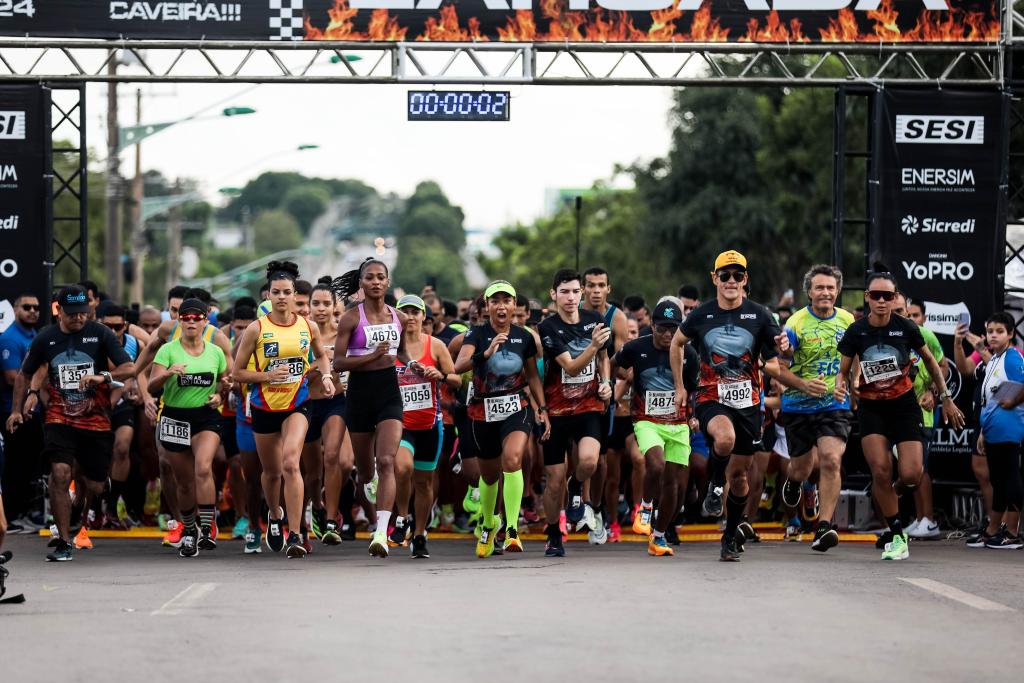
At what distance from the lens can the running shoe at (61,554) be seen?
46.4 feet

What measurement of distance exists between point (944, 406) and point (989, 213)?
16.1 ft

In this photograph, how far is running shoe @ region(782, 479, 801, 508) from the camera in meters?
15.9

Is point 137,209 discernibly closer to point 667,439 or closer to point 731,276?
point 667,439

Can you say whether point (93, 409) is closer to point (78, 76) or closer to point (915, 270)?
point (78, 76)

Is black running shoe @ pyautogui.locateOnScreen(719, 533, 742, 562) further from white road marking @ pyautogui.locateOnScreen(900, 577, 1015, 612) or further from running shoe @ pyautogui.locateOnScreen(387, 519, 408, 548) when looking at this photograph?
running shoe @ pyautogui.locateOnScreen(387, 519, 408, 548)

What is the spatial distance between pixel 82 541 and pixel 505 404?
4.19m

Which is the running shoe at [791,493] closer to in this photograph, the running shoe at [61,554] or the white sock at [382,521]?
the white sock at [382,521]

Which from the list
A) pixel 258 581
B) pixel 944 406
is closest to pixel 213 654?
pixel 258 581

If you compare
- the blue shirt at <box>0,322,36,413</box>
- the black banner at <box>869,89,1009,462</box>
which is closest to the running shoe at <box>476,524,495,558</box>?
the blue shirt at <box>0,322,36,413</box>

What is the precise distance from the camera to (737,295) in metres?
13.3

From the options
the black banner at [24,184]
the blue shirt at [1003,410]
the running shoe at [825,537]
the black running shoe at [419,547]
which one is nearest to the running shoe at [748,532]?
the running shoe at [825,537]

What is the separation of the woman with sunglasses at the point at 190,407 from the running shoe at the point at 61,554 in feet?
2.88

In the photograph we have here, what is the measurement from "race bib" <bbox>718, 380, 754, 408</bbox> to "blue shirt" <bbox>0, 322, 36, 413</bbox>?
22.7ft

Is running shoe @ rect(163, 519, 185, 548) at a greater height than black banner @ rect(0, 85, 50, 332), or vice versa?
black banner @ rect(0, 85, 50, 332)
